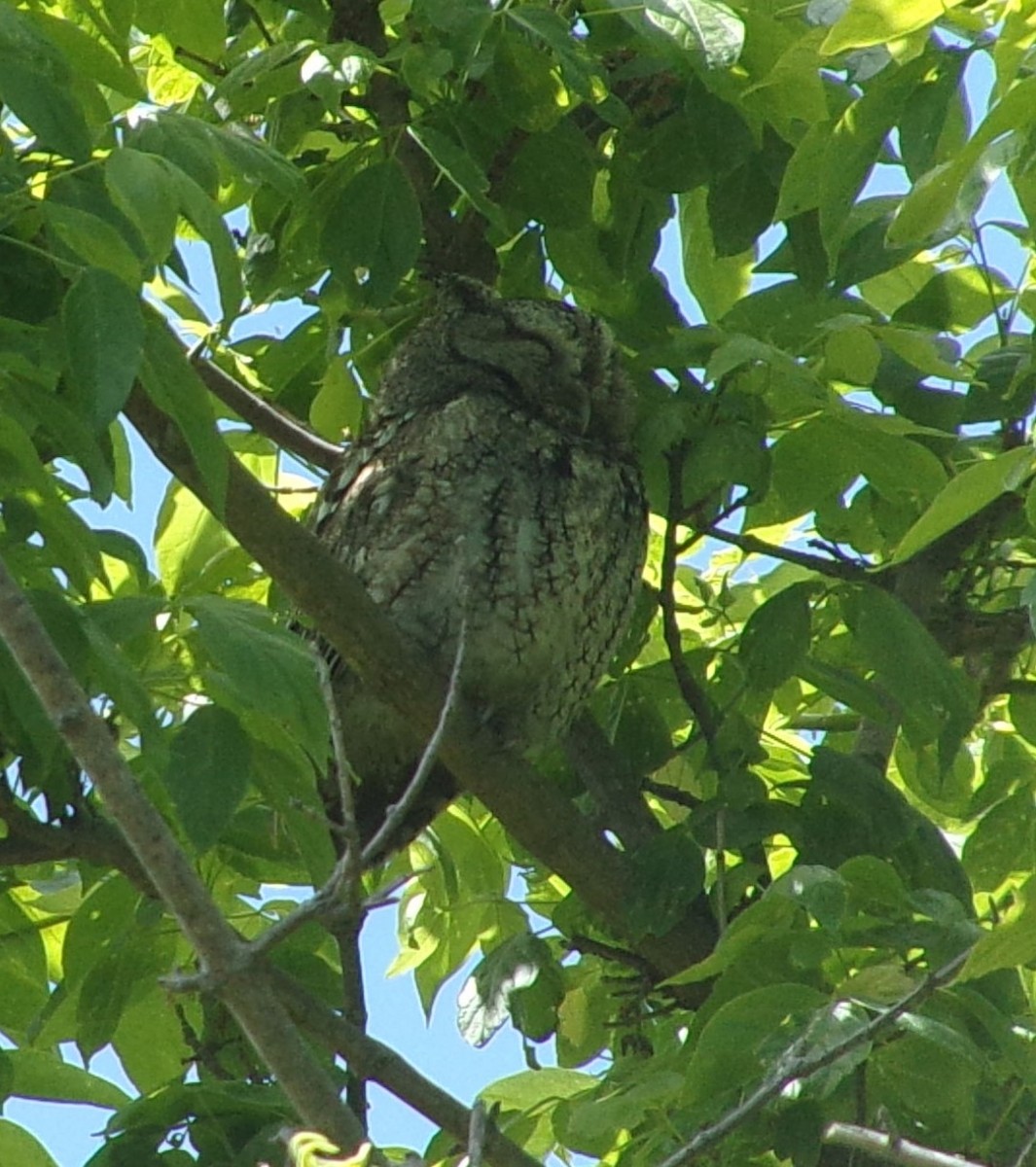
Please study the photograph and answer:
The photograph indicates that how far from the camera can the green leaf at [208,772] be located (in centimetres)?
196

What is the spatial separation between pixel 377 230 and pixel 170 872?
126 centimetres

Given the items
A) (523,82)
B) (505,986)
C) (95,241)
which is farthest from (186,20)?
(505,986)

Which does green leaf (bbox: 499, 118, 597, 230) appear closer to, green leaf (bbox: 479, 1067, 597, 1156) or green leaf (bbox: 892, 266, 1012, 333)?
green leaf (bbox: 892, 266, 1012, 333)

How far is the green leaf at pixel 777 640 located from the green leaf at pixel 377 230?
2.23 ft

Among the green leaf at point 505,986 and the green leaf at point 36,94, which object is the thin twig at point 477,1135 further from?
the green leaf at point 505,986

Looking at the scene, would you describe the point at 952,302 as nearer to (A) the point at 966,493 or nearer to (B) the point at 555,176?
(B) the point at 555,176

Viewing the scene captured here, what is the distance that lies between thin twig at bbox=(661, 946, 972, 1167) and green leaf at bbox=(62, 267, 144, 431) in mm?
801

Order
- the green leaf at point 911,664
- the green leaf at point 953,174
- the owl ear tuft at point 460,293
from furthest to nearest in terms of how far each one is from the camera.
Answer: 1. the owl ear tuft at point 460,293
2. the green leaf at point 911,664
3. the green leaf at point 953,174

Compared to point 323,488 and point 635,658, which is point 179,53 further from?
point 635,658

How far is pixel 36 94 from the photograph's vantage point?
1774mm

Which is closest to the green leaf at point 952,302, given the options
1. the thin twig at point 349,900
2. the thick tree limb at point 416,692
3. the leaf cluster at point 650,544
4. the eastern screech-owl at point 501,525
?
the leaf cluster at point 650,544

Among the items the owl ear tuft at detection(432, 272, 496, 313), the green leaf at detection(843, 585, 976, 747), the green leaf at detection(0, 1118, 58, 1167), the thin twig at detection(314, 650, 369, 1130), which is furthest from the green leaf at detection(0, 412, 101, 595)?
the owl ear tuft at detection(432, 272, 496, 313)

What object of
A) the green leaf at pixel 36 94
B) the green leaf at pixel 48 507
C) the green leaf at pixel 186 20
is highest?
the green leaf at pixel 186 20

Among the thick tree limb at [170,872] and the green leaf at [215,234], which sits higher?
the green leaf at [215,234]
